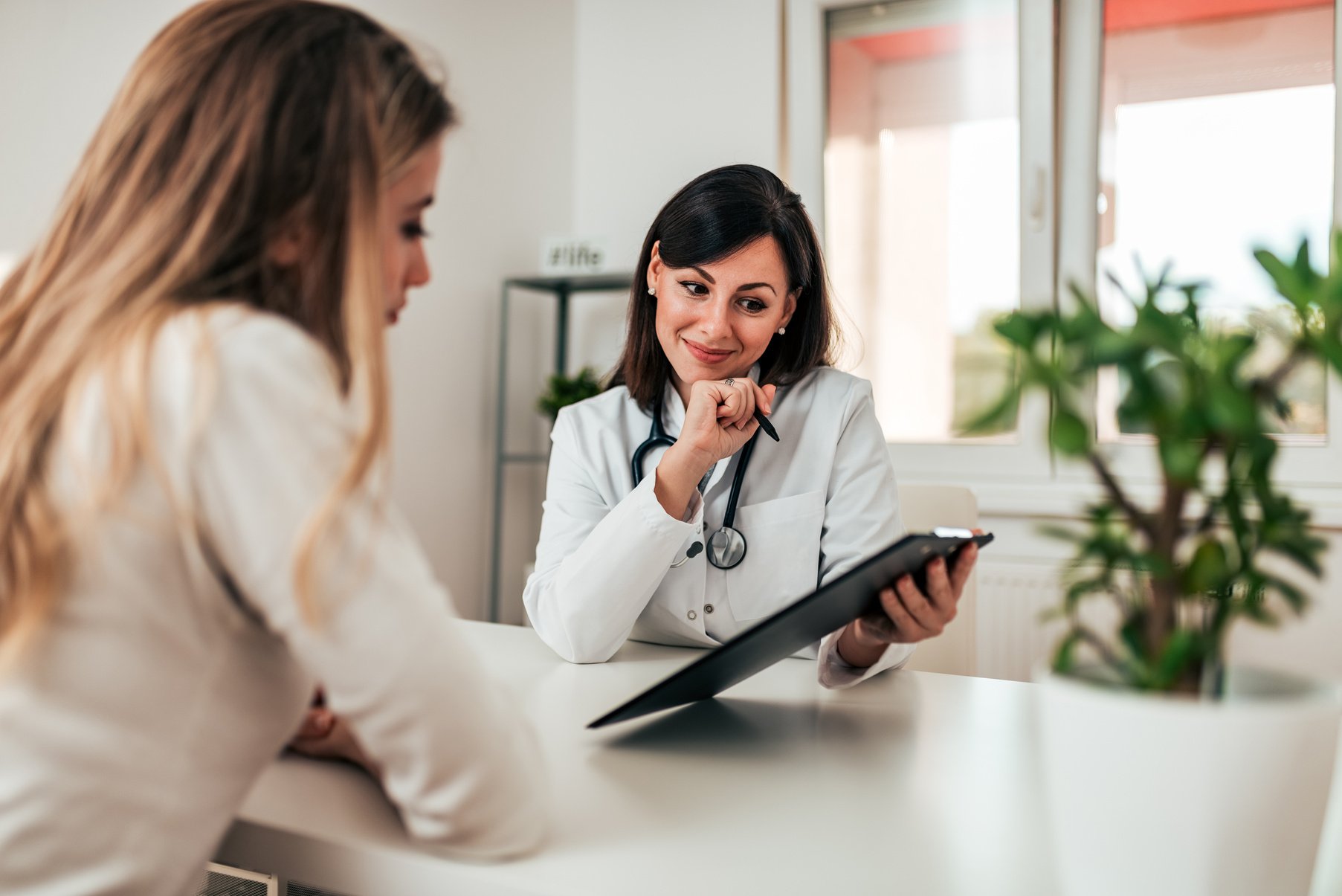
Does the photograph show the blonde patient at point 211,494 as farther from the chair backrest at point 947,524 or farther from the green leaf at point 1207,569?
the chair backrest at point 947,524

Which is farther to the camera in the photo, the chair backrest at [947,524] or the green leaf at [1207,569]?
the chair backrest at [947,524]

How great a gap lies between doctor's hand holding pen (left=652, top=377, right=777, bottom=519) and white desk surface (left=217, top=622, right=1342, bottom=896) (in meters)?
0.35

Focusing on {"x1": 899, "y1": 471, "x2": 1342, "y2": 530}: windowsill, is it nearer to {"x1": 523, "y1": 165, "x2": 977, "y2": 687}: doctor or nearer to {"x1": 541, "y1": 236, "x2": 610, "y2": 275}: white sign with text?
{"x1": 541, "y1": 236, "x2": 610, "y2": 275}: white sign with text

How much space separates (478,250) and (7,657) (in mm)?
2726

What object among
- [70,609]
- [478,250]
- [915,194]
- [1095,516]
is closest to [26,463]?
[70,609]

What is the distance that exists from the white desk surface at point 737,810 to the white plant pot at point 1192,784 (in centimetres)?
12

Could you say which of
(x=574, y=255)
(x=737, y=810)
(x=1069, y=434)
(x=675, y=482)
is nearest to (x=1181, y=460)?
(x=1069, y=434)

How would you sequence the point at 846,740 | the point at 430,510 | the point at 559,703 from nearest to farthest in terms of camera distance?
1. the point at 846,740
2. the point at 559,703
3. the point at 430,510

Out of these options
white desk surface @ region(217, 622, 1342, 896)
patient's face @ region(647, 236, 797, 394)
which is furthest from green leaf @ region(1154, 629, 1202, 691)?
patient's face @ region(647, 236, 797, 394)

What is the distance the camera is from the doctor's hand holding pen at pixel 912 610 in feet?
3.29

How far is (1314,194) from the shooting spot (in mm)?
2684

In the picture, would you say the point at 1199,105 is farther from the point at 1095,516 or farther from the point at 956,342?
the point at 1095,516

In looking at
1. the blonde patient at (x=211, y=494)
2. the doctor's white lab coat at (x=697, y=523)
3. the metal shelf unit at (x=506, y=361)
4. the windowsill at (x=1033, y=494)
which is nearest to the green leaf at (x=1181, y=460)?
the blonde patient at (x=211, y=494)

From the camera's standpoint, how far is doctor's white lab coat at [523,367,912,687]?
49.3 inches
